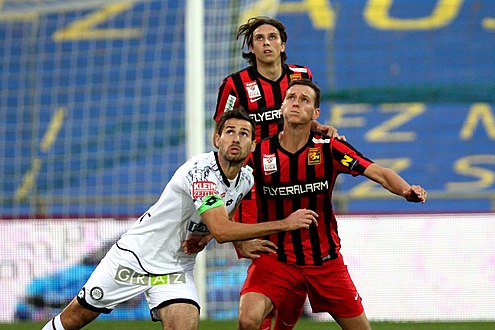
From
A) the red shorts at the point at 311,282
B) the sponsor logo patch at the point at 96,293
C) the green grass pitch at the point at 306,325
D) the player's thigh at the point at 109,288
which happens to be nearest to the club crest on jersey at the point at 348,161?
the red shorts at the point at 311,282

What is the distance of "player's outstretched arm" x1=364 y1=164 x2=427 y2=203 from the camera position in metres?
5.35

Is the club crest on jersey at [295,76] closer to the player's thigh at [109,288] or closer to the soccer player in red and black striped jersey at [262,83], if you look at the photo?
the soccer player in red and black striped jersey at [262,83]

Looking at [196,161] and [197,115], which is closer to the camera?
[196,161]

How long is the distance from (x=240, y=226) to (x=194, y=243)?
42cm

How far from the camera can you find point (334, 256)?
5973 millimetres

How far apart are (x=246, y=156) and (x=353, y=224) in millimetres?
4516

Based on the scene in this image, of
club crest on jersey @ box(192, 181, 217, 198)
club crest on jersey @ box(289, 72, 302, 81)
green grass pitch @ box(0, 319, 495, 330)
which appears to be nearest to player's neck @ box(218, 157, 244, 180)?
club crest on jersey @ box(192, 181, 217, 198)

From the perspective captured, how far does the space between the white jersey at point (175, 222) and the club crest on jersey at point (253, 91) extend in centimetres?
97

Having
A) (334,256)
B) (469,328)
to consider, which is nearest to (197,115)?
(469,328)

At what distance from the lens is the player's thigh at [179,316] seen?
212 inches

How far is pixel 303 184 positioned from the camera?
19.1 feet

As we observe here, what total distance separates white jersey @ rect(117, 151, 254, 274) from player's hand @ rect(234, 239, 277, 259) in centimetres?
31

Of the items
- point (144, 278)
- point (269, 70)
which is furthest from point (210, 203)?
point (269, 70)

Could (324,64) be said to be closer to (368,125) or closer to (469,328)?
(368,125)
